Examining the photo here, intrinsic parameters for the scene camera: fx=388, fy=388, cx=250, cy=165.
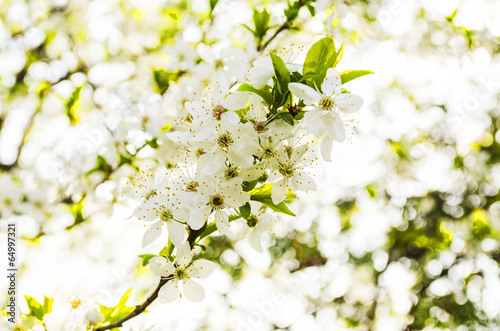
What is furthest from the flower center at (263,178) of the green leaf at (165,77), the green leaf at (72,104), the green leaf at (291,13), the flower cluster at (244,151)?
the green leaf at (72,104)

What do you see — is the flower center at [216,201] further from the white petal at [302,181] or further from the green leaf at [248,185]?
the white petal at [302,181]

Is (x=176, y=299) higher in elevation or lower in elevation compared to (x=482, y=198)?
higher

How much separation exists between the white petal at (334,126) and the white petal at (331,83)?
2.2 inches

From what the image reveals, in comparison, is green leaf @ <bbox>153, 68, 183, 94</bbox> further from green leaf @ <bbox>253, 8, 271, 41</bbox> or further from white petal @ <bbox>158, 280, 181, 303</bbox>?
white petal @ <bbox>158, 280, 181, 303</bbox>

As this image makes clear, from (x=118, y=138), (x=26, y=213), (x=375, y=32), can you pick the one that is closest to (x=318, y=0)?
(x=118, y=138)

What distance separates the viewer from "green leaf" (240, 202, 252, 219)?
0.96 metres

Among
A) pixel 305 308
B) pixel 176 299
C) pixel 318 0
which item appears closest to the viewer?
pixel 176 299

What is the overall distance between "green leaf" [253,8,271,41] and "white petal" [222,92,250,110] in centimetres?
90

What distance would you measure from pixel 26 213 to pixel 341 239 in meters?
2.88

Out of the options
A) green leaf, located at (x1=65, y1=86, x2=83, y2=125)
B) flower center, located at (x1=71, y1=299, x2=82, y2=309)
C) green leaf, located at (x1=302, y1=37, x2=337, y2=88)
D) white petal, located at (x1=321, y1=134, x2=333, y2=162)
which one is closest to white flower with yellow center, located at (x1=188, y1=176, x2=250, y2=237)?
white petal, located at (x1=321, y1=134, x2=333, y2=162)

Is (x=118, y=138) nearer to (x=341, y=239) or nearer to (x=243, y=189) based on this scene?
(x=243, y=189)

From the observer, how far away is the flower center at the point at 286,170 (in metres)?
0.95

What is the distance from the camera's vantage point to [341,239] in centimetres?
402

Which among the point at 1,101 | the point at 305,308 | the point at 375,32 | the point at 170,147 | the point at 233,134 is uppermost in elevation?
the point at 233,134
